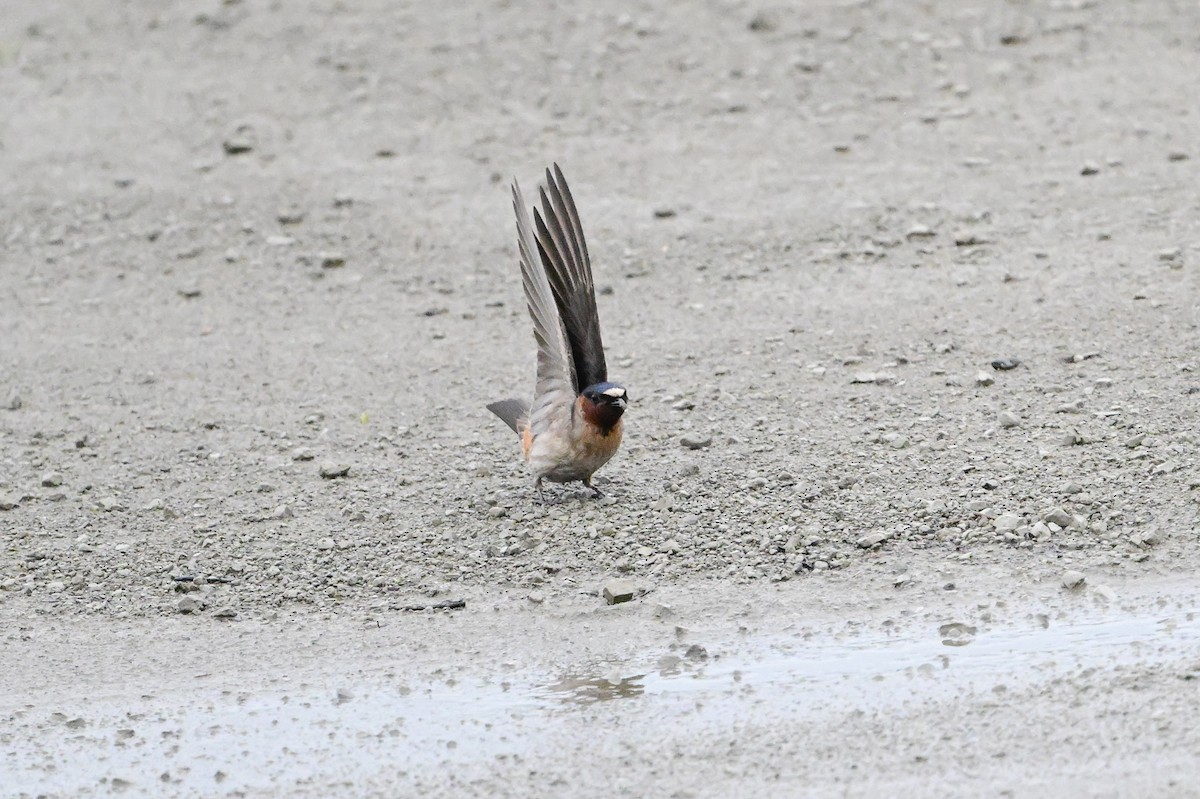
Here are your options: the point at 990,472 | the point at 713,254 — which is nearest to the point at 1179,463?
the point at 990,472

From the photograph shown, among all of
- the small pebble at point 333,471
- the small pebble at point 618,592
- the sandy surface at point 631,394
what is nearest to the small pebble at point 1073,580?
the sandy surface at point 631,394

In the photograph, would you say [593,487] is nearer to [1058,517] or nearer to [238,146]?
[1058,517]

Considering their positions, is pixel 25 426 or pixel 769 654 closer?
pixel 769 654

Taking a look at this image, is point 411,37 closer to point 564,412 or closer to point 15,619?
point 564,412

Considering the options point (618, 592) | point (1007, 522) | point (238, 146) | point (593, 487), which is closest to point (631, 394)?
point (593, 487)

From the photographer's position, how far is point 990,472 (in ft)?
21.6

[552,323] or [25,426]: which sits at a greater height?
[552,323]

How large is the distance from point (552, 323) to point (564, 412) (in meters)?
0.41

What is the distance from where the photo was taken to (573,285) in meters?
6.80

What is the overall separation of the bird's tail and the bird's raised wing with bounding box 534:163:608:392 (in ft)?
1.52

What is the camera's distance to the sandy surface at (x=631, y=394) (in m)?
5.00

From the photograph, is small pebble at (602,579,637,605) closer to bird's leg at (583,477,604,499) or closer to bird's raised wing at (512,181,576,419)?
bird's leg at (583,477,604,499)

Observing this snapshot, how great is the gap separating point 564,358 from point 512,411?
442 mm

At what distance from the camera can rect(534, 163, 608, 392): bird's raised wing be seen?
6.79m
